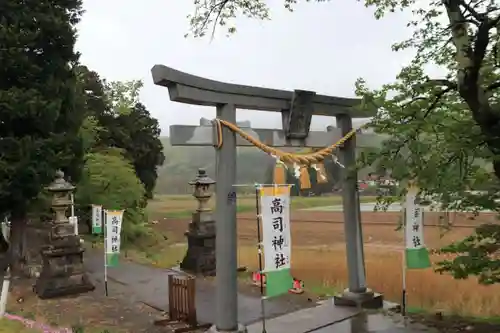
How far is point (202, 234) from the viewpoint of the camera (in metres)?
12.3

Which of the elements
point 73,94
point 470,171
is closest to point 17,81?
point 73,94

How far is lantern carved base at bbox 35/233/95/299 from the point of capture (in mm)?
10466

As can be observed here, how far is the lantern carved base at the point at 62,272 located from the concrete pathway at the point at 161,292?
0.94m

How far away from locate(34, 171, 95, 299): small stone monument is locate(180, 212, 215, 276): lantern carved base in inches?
101

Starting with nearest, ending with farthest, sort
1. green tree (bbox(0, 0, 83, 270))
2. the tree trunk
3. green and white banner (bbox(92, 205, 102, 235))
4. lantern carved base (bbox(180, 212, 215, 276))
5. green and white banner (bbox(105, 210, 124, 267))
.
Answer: green and white banner (bbox(105, 210, 124, 267)) < green tree (bbox(0, 0, 83, 270)) < lantern carved base (bbox(180, 212, 215, 276)) < the tree trunk < green and white banner (bbox(92, 205, 102, 235))

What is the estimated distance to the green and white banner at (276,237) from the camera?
6004 millimetres

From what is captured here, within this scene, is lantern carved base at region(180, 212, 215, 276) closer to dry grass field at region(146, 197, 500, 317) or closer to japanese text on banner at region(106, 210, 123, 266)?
dry grass field at region(146, 197, 500, 317)

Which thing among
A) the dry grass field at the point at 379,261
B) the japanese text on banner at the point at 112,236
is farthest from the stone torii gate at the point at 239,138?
the japanese text on banner at the point at 112,236

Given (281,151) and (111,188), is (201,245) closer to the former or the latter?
(281,151)

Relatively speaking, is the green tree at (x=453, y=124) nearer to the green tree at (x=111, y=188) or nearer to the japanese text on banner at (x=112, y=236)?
the japanese text on banner at (x=112, y=236)

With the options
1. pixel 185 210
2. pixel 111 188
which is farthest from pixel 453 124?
pixel 185 210

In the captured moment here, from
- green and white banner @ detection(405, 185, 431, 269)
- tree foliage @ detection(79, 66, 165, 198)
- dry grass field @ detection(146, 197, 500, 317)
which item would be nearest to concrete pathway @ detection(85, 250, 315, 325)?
dry grass field @ detection(146, 197, 500, 317)

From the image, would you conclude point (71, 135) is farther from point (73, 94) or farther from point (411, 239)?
point (411, 239)

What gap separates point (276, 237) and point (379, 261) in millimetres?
8385
